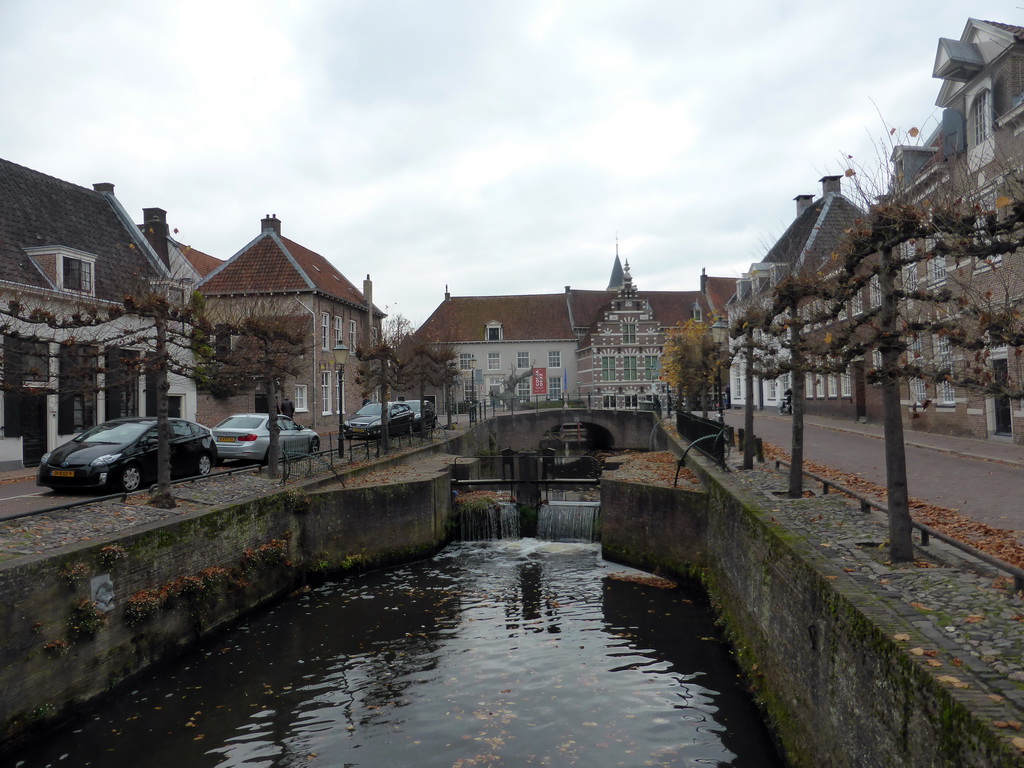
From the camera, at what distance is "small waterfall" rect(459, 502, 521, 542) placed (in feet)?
65.5

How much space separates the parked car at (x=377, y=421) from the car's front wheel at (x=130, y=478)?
11.0m

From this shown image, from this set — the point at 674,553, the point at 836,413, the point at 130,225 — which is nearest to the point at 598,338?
the point at 836,413

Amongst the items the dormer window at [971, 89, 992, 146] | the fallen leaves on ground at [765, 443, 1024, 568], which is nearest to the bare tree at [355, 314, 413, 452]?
the fallen leaves on ground at [765, 443, 1024, 568]

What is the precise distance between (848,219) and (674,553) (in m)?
7.79

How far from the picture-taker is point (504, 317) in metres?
67.9

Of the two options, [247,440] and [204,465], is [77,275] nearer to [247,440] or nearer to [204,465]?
[247,440]

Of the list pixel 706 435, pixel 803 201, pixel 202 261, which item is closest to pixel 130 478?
pixel 706 435

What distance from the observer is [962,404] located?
875 inches

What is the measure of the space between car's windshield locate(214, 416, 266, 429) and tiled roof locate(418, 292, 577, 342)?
Result: 44742 millimetres

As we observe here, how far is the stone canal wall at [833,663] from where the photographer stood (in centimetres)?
444

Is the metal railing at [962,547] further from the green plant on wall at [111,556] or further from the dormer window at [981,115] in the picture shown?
the dormer window at [981,115]

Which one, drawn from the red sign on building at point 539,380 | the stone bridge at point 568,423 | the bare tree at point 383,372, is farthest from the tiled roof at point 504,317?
the bare tree at point 383,372

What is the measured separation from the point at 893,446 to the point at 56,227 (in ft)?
84.0

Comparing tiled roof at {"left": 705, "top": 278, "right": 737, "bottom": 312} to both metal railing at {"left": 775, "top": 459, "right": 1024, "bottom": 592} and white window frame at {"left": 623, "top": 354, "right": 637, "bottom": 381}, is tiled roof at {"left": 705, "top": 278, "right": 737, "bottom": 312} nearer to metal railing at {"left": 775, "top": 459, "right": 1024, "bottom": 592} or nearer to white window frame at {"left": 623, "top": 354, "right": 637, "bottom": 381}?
white window frame at {"left": 623, "top": 354, "right": 637, "bottom": 381}
